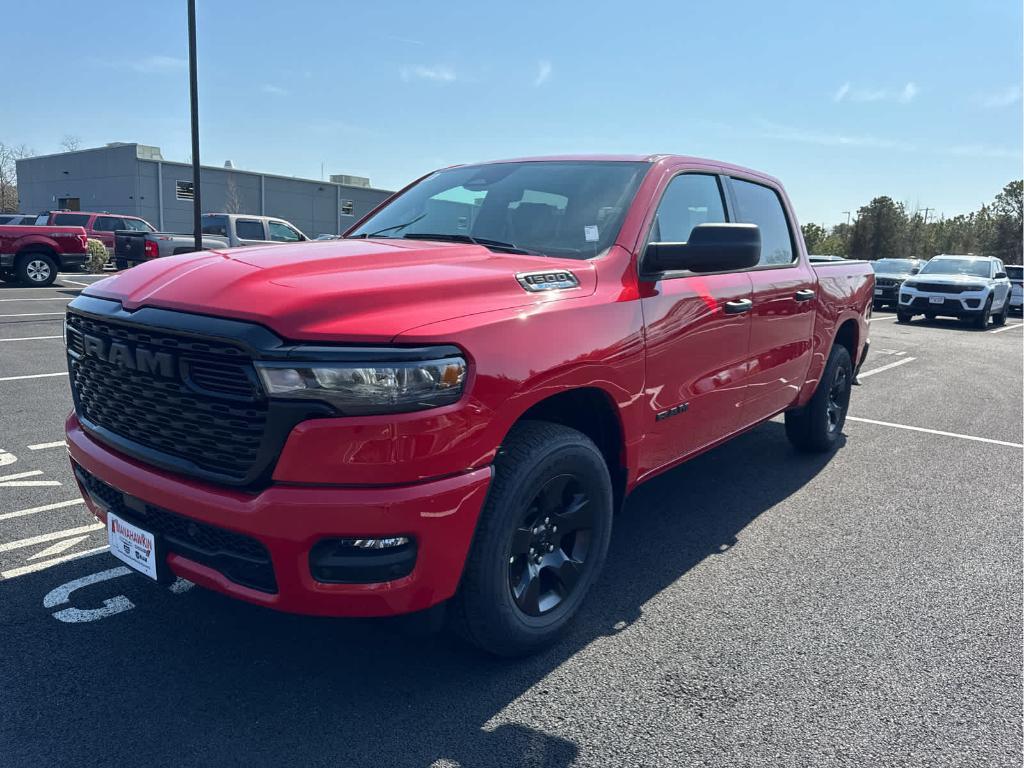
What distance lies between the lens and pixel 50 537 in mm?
3758

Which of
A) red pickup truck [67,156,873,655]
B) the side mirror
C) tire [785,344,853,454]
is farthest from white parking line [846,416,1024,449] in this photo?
the side mirror

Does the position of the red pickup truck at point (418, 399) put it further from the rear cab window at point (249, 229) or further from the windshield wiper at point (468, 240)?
the rear cab window at point (249, 229)

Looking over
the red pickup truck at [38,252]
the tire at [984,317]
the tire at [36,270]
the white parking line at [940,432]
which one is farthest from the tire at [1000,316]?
the tire at [36,270]

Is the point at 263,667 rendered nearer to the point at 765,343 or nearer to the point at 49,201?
the point at 765,343

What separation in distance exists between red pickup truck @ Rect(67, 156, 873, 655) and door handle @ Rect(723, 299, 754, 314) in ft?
0.09

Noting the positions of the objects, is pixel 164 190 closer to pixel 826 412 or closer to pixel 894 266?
pixel 894 266

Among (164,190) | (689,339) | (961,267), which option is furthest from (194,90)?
(164,190)

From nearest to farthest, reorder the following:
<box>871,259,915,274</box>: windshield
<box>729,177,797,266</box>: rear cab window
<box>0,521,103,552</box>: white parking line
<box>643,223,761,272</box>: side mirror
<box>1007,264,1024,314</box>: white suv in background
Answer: <box>643,223,761,272</box>: side mirror → <box>0,521,103,552</box>: white parking line → <box>729,177,797,266</box>: rear cab window → <box>871,259,915,274</box>: windshield → <box>1007,264,1024,314</box>: white suv in background

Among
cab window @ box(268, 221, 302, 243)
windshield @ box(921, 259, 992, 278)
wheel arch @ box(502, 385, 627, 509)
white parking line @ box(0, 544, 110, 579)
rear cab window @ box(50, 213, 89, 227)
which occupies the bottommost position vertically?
white parking line @ box(0, 544, 110, 579)

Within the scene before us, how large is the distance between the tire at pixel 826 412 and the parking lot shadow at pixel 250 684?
7.92ft

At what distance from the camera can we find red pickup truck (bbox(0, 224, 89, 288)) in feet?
56.0

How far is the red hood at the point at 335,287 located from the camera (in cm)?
229

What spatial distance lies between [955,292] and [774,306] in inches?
627

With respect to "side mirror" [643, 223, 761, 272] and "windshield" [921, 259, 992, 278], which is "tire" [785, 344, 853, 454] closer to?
"side mirror" [643, 223, 761, 272]
